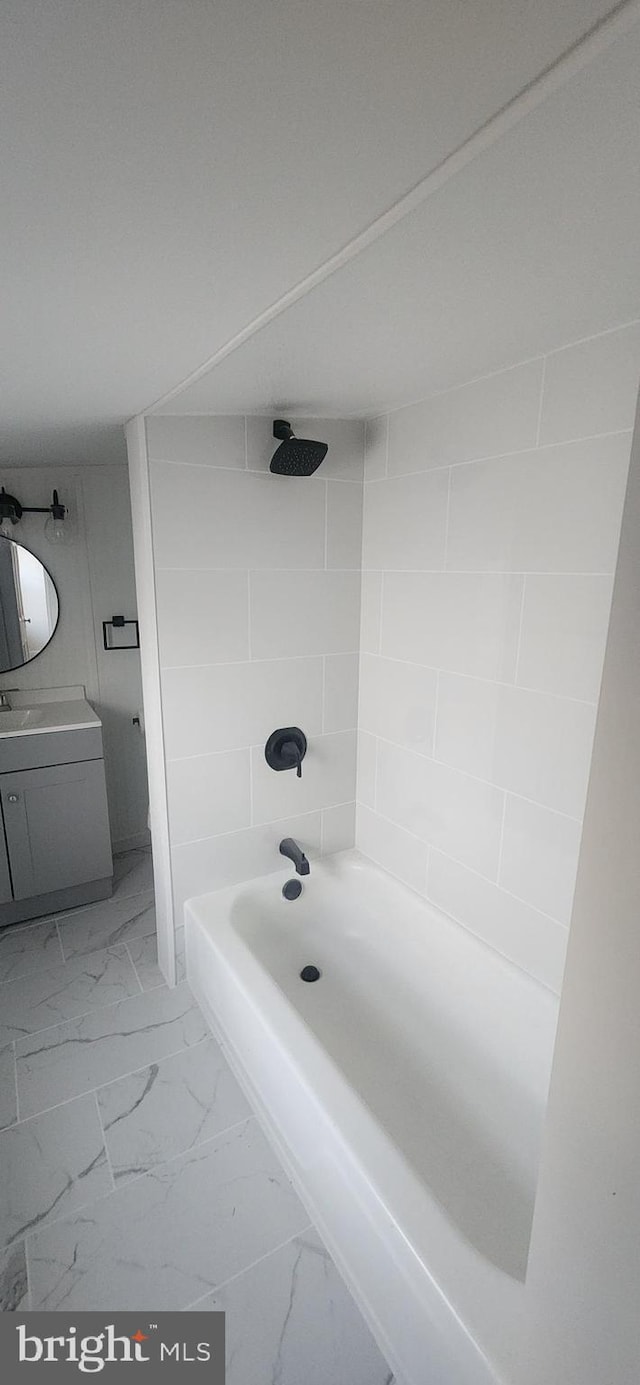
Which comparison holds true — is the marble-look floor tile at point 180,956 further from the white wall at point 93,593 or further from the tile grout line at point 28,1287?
the white wall at point 93,593

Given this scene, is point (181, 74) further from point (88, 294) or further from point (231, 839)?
point (231, 839)

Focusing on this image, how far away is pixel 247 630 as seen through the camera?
6.16ft

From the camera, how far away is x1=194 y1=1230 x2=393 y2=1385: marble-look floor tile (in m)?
1.10

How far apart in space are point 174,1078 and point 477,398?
2127mm

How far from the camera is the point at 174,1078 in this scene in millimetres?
1710

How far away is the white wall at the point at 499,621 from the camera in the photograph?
1.25 m

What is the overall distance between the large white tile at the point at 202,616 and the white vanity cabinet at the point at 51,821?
0.87 meters

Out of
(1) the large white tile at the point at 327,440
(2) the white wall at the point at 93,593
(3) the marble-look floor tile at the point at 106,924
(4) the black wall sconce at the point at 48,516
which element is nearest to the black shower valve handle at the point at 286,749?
(1) the large white tile at the point at 327,440

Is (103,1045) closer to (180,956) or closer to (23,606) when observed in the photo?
(180,956)

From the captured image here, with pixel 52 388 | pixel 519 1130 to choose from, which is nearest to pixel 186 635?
pixel 52 388

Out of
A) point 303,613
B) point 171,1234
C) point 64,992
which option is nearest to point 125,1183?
point 171,1234

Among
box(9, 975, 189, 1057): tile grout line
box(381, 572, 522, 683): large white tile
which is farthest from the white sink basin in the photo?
box(381, 572, 522, 683): large white tile

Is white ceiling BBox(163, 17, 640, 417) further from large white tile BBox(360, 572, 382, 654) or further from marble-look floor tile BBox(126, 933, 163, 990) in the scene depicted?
marble-look floor tile BBox(126, 933, 163, 990)

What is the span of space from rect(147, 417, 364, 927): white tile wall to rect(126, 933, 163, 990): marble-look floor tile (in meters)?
0.34
